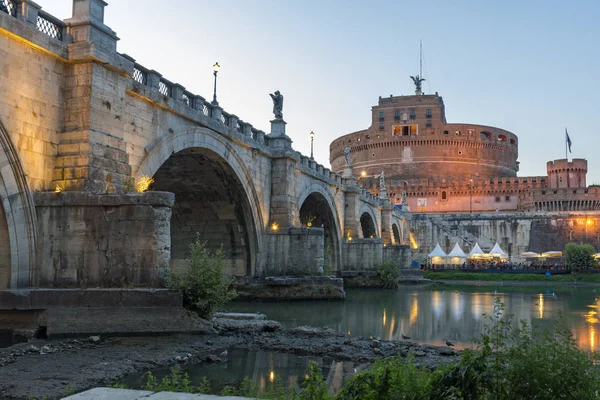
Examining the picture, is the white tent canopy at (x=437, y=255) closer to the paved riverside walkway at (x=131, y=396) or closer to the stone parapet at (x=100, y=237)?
the stone parapet at (x=100, y=237)

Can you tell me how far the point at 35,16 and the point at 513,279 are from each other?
40.4 meters

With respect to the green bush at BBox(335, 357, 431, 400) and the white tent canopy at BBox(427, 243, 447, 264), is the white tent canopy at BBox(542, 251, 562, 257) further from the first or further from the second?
the green bush at BBox(335, 357, 431, 400)

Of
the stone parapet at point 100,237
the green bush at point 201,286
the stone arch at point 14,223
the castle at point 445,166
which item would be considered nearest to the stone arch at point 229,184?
the stone parapet at point 100,237

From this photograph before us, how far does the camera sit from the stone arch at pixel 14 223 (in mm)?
12367

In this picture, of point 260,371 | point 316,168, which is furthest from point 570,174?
point 260,371

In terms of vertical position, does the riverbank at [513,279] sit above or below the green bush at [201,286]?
below

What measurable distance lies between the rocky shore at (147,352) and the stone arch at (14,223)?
2029 mm

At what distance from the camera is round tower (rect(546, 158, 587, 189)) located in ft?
249

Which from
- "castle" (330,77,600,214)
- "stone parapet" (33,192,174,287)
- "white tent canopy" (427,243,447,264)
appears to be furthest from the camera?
"castle" (330,77,600,214)

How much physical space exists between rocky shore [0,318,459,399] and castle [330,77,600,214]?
61.7m

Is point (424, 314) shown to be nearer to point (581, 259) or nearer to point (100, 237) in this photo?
point (100, 237)

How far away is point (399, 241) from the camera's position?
5956 cm

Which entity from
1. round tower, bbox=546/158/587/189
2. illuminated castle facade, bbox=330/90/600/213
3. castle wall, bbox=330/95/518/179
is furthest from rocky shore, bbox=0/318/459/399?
castle wall, bbox=330/95/518/179

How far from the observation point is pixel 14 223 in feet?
41.3
